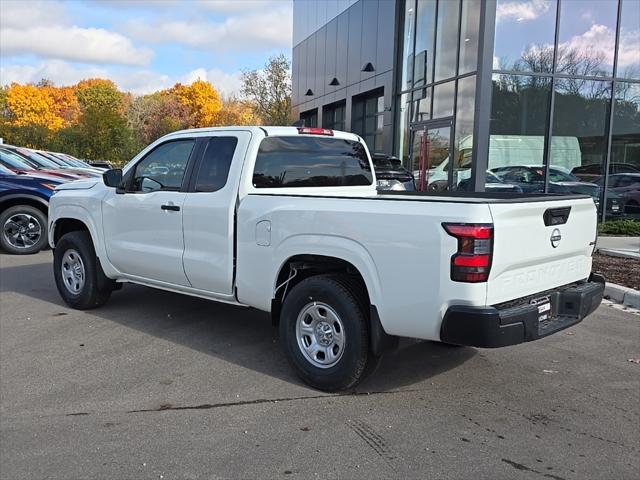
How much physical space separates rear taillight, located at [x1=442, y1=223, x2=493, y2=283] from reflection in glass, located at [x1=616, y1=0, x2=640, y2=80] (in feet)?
42.0

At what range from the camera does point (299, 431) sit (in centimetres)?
369

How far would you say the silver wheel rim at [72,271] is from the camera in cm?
644

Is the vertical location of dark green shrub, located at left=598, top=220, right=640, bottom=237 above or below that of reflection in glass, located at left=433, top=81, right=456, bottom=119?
below

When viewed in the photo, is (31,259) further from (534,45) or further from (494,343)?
(534,45)

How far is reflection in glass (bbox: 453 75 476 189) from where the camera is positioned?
44.1 ft

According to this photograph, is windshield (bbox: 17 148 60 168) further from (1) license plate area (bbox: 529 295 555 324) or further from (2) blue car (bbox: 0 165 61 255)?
(1) license plate area (bbox: 529 295 555 324)

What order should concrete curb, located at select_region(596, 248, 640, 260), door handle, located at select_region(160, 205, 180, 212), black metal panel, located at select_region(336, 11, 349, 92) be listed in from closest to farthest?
door handle, located at select_region(160, 205, 180, 212) < concrete curb, located at select_region(596, 248, 640, 260) < black metal panel, located at select_region(336, 11, 349, 92)

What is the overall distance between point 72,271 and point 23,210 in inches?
175

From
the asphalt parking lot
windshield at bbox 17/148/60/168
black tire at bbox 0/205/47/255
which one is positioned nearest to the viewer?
the asphalt parking lot

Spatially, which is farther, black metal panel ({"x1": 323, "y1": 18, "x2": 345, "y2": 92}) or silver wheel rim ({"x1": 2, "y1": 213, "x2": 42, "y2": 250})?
black metal panel ({"x1": 323, "y1": 18, "x2": 345, "y2": 92})

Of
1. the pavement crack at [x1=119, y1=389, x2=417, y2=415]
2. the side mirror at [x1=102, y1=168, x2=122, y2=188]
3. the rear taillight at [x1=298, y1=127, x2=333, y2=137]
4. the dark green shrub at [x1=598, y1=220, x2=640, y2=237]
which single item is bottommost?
the pavement crack at [x1=119, y1=389, x2=417, y2=415]

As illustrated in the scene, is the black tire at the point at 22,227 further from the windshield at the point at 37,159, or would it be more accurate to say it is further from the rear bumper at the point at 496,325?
the rear bumper at the point at 496,325

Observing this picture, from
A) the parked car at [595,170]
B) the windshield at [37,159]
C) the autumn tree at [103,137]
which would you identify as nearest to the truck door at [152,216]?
the windshield at [37,159]

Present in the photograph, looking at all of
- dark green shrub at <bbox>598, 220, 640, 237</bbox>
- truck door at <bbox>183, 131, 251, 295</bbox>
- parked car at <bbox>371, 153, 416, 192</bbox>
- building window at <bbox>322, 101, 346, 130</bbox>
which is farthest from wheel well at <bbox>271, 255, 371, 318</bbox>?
building window at <bbox>322, 101, 346, 130</bbox>
